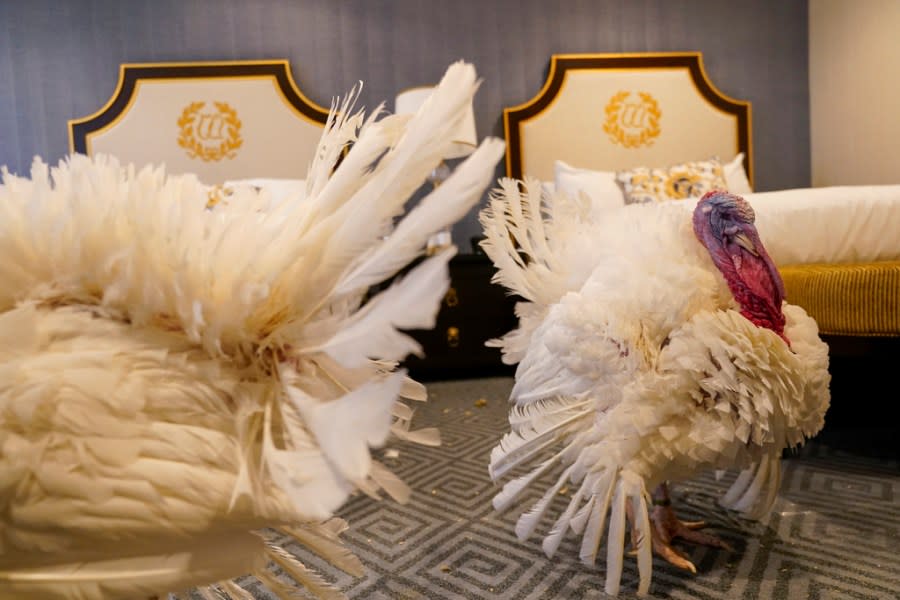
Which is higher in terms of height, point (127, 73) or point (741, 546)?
point (127, 73)

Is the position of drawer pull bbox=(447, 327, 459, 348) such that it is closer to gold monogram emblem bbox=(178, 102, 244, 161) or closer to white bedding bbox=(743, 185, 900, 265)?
white bedding bbox=(743, 185, 900, 265)

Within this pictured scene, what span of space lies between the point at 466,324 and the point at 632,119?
176 centimetres

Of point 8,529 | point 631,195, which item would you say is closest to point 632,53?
point 631,195

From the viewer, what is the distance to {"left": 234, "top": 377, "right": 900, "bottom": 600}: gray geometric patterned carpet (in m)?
1.01

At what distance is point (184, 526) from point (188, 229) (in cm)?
27

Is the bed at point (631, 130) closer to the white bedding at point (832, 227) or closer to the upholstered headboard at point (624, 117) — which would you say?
the upholstered headboard at point (624, 117)

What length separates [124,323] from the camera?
1.68 ft

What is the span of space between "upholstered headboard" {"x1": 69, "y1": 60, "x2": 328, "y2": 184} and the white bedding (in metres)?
2.52

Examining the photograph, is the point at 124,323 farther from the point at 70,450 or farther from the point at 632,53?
the point at 632,53

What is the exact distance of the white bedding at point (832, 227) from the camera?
1.59 meters

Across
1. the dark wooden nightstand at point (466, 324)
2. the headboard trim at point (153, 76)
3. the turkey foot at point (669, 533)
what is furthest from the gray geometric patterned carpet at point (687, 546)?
the headboard trim at point (153, 76)

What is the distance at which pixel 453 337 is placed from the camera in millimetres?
2865

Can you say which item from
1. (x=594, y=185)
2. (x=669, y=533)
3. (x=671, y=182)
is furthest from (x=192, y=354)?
(x=671, y=182)

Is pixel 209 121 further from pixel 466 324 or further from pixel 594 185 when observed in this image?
pixel 594 185
